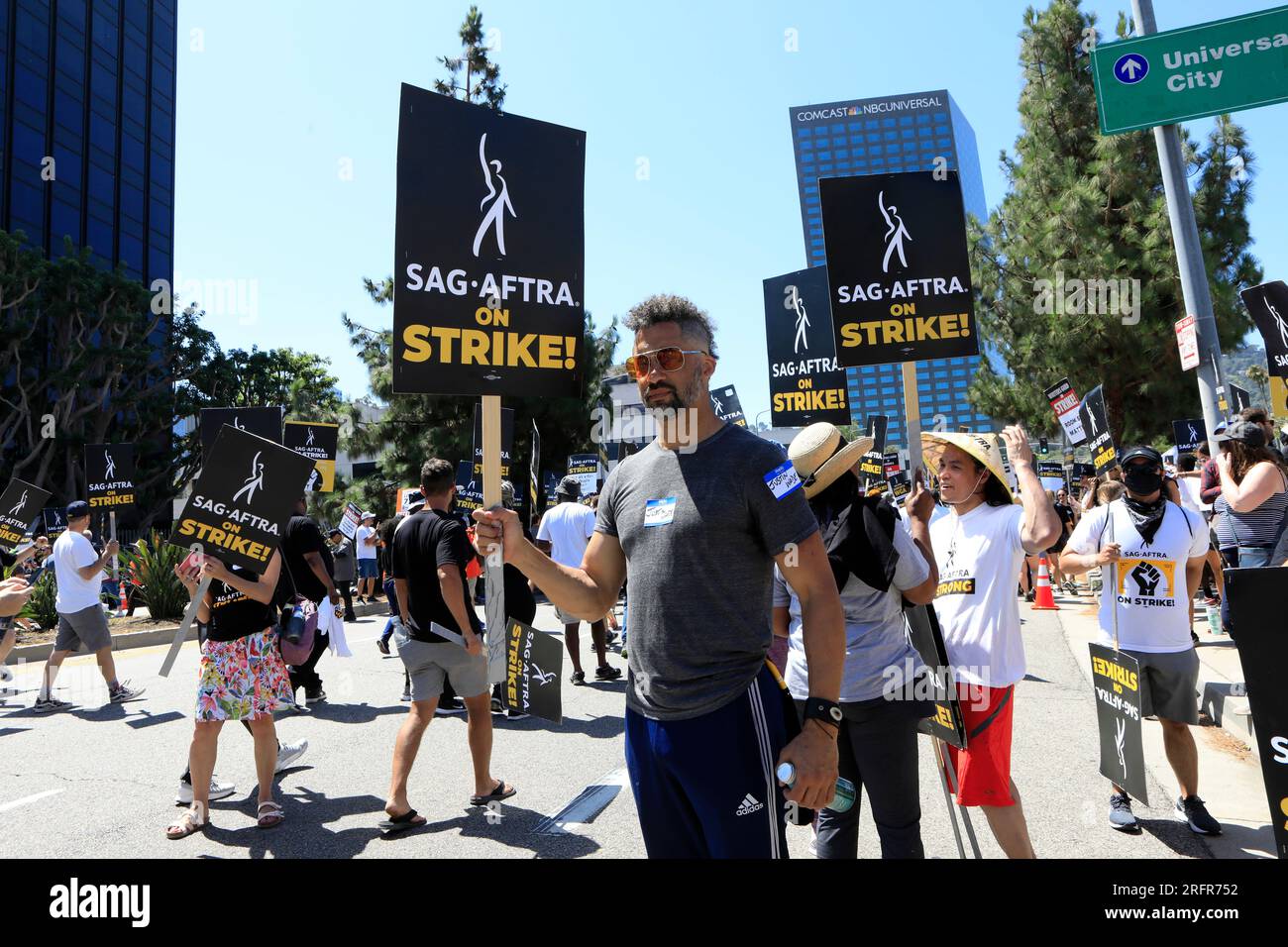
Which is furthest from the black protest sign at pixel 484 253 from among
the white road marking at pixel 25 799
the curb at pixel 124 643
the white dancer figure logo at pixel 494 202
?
the curb at pixel 124 643

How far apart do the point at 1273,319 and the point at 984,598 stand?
6342 millimetres

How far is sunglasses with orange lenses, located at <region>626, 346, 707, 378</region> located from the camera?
2473 mm

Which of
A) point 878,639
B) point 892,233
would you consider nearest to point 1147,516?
point 892,233

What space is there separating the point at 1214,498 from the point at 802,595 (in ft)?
24.4

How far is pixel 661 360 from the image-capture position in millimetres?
2482

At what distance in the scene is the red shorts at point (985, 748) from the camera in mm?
3135

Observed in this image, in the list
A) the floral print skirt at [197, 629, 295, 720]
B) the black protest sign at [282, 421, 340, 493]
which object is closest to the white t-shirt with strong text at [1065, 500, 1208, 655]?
the floral print skirt at [197, 629, 295, 720]

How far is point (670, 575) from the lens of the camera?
2.29m

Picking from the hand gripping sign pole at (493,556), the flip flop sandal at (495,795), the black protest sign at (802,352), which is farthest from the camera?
the black protest sign at (802,352)

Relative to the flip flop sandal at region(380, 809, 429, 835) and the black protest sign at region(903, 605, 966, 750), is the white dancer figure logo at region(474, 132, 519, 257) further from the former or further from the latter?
the flip flop sandal at region(380, 809, 429, 835)

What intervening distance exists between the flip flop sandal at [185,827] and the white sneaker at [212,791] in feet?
1.28

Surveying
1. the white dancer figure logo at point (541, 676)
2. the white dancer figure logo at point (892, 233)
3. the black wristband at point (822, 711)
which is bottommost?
the white dancer figure logo at point (541, 676)

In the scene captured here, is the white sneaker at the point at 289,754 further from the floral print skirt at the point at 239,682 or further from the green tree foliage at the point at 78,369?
the green tree foliage at the point at 78,369
